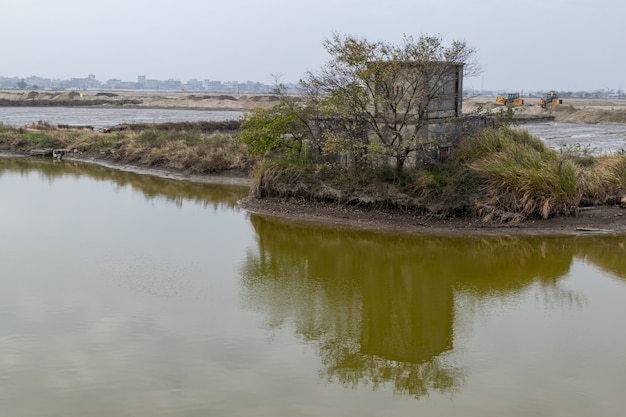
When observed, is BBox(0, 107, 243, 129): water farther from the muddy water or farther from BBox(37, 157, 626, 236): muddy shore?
the muddy water

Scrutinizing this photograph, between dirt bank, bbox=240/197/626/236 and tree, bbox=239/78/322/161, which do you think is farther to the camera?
tree, bbox=239/78/322/161

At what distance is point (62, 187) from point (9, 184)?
2.43 meters

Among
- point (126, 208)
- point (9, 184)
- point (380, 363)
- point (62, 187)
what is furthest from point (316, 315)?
point (9, 184)

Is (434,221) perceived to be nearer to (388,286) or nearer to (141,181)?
(388,286)

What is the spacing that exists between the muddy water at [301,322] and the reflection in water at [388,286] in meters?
0.05

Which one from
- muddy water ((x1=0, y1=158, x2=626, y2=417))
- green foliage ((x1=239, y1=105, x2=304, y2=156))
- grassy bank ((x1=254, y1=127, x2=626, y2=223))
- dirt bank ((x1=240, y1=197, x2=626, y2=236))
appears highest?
green foliage ((x1=239, y1=105, x2=304, y2=156))

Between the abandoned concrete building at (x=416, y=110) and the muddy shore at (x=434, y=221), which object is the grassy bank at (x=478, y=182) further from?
the abandoned concrete building at (x=416, y=110)

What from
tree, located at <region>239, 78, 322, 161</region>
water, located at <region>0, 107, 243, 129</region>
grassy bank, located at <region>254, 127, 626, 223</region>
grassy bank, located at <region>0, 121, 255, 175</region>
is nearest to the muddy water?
grassy bank, located at <region>254, 127, 626, 223</region>

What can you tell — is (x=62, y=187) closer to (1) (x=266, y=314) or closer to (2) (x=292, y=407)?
(1) (x=266, y=314)

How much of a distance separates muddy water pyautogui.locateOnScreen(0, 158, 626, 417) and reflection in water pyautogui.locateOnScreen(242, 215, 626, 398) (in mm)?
48

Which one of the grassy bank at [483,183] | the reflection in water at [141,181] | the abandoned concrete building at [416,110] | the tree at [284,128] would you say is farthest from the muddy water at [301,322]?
the reflection in water at [141,181]

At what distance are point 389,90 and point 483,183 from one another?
12.7 feet

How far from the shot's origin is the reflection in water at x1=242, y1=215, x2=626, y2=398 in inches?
366

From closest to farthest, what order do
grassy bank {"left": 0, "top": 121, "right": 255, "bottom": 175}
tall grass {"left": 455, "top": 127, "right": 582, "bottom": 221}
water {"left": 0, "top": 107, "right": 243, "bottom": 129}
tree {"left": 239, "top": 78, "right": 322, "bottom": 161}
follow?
1. tall grass {"left": 455, "top": 127, "right": 582, "bottom": 221}
2. tree {"left": 239, "top": 78, "right": 322, "bottom": 161}
3. grassy bank {"left": 0, "top": 121, "right": 255, "bottom": 175}
4. water {"left": 0, "top": 107, "right": 243, "bottom": 129}
